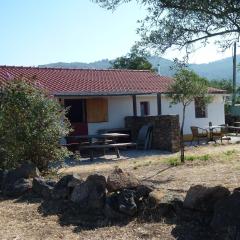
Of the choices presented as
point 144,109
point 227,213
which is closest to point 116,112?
point 144,109

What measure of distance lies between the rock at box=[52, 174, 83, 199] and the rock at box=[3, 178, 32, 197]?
1.20 meters

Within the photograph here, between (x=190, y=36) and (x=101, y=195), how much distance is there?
293cm

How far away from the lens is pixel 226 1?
279 inches

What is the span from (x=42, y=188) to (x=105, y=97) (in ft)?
44.2

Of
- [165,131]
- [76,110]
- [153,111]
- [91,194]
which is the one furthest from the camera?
[153,111]

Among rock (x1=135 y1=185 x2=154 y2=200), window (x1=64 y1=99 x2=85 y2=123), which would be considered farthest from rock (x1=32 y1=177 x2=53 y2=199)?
window (x1=64 y1=99 x2=85 y2=123)

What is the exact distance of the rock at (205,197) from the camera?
6492 millimetres

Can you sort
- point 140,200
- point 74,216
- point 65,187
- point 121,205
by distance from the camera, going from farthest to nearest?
point 65,187
point 74,216
point 140,200
point 121,205

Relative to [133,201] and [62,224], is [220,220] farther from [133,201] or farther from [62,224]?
[62,224]

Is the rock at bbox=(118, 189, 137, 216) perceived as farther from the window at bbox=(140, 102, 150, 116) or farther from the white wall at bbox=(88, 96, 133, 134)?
the window at bbox=(140, 102, 150, 116)

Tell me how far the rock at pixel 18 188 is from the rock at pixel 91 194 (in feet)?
6.01

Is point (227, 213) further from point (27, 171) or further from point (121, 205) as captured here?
point (27, 171)

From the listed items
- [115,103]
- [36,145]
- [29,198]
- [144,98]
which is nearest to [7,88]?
[36,145]

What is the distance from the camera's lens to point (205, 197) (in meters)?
6.57
